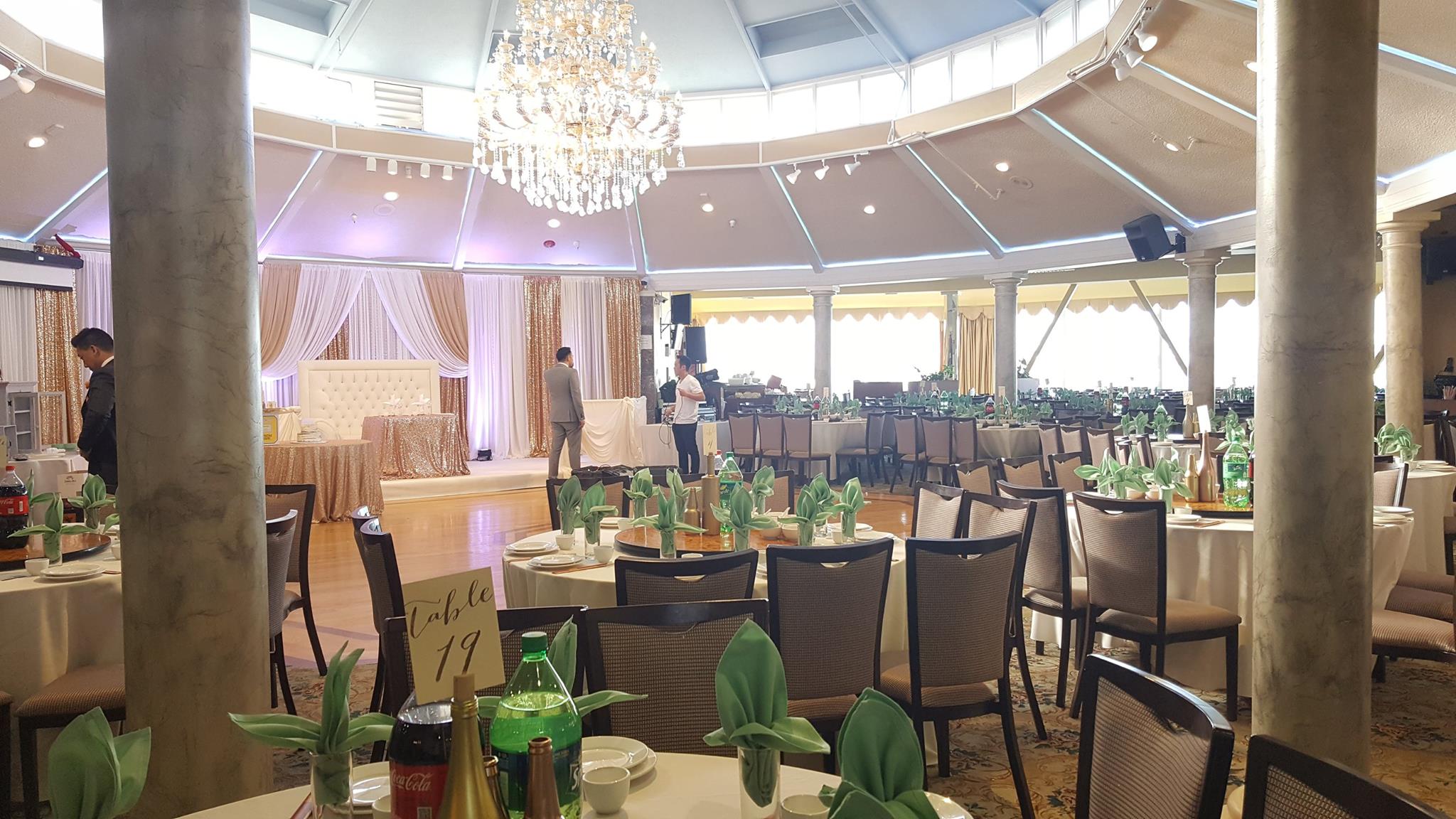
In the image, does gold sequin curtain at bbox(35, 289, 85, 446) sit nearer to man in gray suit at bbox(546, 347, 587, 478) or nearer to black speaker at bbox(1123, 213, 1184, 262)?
man in gray suit at bbox(546, 347, 587, 478)

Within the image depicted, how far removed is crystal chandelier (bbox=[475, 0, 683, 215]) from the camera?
679 cm

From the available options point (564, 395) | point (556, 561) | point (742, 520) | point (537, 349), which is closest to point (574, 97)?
point (564, 395)

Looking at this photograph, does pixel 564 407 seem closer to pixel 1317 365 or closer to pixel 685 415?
pixel 685 415

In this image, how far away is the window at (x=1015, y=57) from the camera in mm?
9617

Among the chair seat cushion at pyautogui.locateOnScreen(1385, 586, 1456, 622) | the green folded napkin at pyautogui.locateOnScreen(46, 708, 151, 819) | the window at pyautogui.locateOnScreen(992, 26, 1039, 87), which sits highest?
the window at pyautogui.locateOnScreen(992, 26, 1039, 87)

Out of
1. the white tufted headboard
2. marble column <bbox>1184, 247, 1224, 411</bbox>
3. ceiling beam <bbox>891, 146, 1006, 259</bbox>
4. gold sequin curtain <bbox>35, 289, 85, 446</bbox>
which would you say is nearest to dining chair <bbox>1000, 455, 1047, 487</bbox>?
marble column <bbox>1184, 247, 1224, 411</bbox>

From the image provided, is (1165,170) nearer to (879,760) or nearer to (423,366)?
(423,366)

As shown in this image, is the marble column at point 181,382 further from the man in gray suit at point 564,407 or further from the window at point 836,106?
the window at point 836,106

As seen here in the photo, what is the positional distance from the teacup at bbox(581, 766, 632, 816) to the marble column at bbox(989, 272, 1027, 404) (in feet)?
39.5

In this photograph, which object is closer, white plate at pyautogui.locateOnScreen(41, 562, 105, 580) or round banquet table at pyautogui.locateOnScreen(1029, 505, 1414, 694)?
white plate at pyautogui.locateOnScreen(41, 562, 105, 580)

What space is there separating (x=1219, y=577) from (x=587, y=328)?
1110cm

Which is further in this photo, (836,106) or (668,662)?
(836,106)

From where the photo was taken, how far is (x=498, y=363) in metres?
13.6

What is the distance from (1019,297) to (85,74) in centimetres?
1694
